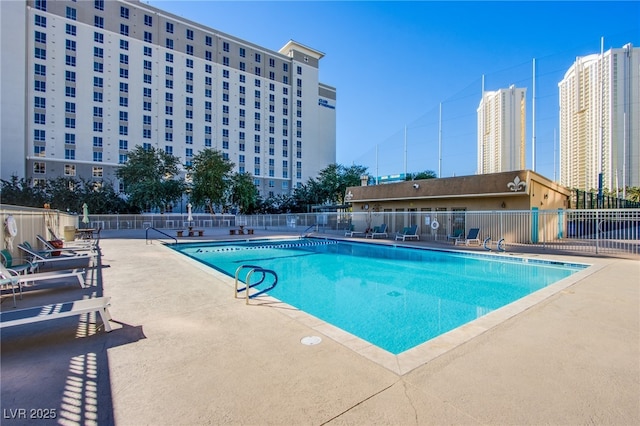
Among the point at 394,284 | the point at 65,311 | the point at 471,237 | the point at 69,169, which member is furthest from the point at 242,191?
the point at 65,311

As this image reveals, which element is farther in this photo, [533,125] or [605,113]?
[605,113]

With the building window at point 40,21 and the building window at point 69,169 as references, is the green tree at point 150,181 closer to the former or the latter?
the building window at point 69,169

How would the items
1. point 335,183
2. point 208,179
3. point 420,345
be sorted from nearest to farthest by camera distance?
point 420,345 < point 208,179 < point 335,183

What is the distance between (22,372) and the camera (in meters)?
2.84

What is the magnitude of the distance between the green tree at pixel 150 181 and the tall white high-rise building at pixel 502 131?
3163cm

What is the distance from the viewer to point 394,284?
29.5ft

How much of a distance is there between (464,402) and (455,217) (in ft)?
56.7

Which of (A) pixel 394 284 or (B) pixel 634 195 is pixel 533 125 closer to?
(A) pixel 394 284

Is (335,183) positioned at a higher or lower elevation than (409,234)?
higher

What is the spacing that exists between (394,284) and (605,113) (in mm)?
27023

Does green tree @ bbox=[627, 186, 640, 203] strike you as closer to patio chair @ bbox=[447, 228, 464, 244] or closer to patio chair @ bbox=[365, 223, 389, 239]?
patio chair @ bbox=[447, 228, 464, 244]

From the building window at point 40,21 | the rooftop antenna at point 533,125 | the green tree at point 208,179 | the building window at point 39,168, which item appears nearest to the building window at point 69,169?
the building window at point 39,168

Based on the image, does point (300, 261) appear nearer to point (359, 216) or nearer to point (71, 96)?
point (359, 216)

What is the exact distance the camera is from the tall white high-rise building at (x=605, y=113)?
71.8 feet
